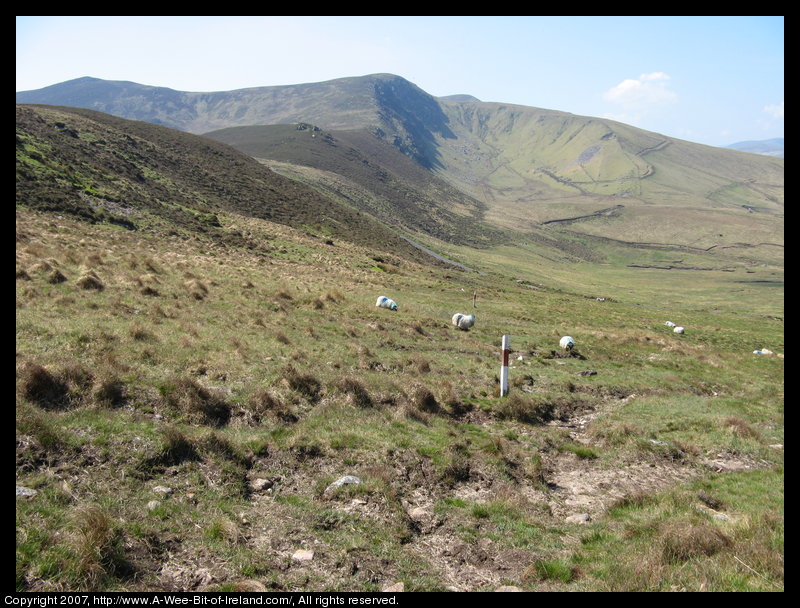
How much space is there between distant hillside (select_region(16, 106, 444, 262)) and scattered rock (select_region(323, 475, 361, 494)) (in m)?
42.7

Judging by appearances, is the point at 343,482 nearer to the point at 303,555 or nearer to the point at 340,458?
the point at 340,458

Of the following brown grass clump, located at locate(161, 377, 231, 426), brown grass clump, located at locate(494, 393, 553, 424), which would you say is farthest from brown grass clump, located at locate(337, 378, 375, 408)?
brown grass clump, located at locate(494, 393, 553, 424)

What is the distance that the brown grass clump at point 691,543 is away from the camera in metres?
5.95

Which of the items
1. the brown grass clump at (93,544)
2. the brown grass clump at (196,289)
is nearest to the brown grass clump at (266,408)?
the brown grass clump at (93,544)

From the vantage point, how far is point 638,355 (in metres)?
27.4

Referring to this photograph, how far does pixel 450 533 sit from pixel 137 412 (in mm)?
6925

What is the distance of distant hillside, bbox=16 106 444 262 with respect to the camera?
44.7 metres

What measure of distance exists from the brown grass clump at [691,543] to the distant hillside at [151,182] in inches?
1872

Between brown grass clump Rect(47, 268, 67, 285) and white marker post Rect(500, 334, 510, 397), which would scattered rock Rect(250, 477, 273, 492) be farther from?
brown grass clump Rect(47, 268, 67, 285)

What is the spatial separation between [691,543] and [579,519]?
216 cm
